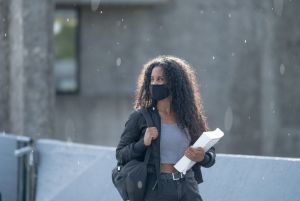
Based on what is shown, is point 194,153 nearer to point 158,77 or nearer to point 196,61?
point 158,77

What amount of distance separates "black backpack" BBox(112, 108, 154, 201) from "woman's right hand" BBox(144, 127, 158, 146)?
0.08 m

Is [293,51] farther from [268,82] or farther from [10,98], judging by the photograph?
[10,98]

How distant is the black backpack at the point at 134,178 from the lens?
19.6 ft

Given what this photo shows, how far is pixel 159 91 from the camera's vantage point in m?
6.11

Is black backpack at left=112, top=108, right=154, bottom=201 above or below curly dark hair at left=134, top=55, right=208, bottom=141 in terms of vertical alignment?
below

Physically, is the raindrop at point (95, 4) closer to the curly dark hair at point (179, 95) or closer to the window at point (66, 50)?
the window at point (66, 50)

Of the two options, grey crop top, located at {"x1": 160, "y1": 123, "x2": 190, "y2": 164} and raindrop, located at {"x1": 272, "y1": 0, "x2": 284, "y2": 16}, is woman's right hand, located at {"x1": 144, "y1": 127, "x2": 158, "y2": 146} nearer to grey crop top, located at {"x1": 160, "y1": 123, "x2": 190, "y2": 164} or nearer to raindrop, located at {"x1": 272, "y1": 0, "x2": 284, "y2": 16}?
grey crop top, located at {"x1": 160, "y1": 123, "x2": 190, "y2": 164}

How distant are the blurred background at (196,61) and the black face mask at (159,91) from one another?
47.7 ft

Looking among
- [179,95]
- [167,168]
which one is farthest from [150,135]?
[179,95]

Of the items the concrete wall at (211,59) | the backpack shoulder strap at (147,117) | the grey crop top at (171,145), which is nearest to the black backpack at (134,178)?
the backpack shoulder strap at (147,117)

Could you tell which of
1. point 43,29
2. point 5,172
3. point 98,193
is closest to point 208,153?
point 98,193

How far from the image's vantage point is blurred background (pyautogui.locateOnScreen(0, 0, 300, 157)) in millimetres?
21531

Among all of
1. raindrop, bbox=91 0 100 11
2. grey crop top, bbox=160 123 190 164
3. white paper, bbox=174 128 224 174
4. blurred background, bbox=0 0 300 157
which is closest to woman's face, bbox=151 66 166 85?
grey crop top, bbox=160 123 190 164

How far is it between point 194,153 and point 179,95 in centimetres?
47
